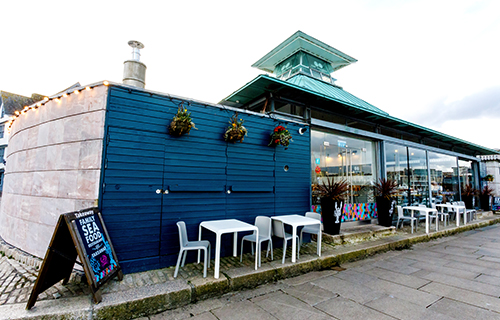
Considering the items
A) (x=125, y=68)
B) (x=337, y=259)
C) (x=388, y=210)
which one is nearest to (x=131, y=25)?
(x=125, y=68)

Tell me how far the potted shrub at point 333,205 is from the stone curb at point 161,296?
117 cm

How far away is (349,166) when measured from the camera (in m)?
7.14

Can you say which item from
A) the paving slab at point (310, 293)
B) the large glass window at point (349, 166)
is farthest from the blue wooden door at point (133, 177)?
the large glass window at point (349, 166)

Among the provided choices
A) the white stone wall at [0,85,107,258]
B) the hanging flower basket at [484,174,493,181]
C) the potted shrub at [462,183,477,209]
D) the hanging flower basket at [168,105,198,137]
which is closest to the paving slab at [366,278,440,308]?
the hanging flower basket at [168,105,198,137]

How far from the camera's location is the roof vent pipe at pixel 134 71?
4711mm

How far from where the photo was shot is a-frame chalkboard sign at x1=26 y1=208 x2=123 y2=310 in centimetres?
253

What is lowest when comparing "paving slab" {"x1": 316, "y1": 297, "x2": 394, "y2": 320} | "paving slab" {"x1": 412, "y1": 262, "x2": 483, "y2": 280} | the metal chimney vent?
"paving slab" {"x1": 412, "y1": 262, "x2": 483, "y2": 280}

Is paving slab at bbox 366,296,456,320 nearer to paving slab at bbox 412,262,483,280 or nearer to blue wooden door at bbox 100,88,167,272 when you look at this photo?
paving slab at bbox 412,262,483,280

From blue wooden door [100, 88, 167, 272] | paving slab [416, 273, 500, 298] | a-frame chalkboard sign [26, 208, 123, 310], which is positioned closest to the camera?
a-frame chalkboard sign [26, 208, 123, 310]

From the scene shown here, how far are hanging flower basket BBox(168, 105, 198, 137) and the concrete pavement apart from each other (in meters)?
2.69

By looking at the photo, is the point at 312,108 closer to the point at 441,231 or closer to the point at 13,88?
the point at 441,231

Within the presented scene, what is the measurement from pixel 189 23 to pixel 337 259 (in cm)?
746

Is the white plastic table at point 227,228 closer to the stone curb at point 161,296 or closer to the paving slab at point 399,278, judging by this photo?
the stone curb at point 161,296

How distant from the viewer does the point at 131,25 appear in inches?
217
